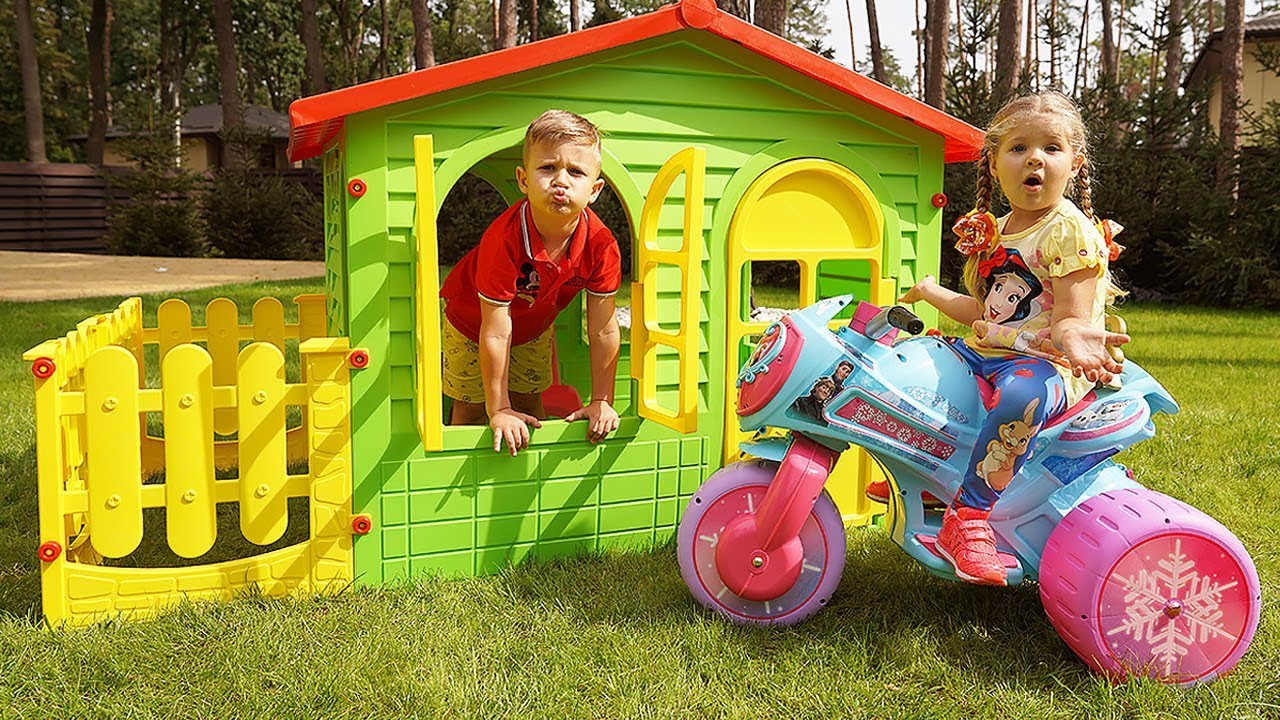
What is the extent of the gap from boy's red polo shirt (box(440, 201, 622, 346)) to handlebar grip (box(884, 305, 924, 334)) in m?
1.06

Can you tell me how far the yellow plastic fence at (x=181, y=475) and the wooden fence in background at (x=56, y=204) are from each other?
17.8m

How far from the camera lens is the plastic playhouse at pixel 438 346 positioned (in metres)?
3.19

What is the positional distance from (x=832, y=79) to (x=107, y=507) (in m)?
2.92

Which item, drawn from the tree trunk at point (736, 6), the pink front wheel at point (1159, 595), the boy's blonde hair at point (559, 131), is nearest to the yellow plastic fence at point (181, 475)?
the boy's blonde hair at point (559, 131)

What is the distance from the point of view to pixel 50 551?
10.0ft

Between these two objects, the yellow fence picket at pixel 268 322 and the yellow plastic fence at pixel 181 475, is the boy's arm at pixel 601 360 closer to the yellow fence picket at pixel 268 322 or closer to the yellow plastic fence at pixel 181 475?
the yellow plastic fence at pixel 181 475

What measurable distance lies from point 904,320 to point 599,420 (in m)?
1.25

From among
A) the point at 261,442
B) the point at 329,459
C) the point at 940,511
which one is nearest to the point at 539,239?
the point at 329,459

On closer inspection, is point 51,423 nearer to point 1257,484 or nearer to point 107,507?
point 107,507

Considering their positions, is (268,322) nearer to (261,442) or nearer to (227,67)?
(261,442)

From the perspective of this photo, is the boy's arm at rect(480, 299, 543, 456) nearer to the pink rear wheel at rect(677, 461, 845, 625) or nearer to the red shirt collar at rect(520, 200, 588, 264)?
the red shirt collar at rect(520, 200, 588, 264)

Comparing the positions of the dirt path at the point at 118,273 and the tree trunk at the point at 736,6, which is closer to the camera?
the tree trunk at the point at 736,6

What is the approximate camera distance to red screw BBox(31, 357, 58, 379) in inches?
117

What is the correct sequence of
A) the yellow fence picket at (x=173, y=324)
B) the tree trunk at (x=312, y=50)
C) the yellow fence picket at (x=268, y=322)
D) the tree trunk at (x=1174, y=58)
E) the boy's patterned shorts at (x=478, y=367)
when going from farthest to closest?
the tree trunk at (x=312, y=50), the tree trunk at (x=1174, y=58), the yellow fence picket at (x=268, y=322), the yellow fence picket at (x=173, y=324), the boy's patterned shorts at (x=478, y=367)
